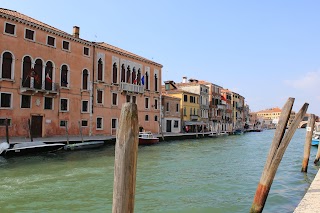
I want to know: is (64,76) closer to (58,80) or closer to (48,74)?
(58,80)

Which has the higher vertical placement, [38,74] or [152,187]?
[38,74]

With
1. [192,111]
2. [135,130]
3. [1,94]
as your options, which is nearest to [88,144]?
[1,94]

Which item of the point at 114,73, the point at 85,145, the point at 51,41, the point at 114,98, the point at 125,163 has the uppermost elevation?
the point at 51,41

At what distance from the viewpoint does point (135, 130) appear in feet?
9.59

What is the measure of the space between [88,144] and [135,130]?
→ 15.9 m

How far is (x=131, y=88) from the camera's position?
88.2 ft

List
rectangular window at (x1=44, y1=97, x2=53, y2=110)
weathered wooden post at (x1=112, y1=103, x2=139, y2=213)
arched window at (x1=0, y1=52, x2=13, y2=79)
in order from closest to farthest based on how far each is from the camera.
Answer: weathered wooden post at (x1=112, y1=103, x2=139, y2=213) → arched window at (x1=0, y1=52, x2=13, y2=79) → rectangular window at (x1=44, y1=97, x2=53, y2=110)

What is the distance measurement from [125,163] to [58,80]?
1934 centimetres

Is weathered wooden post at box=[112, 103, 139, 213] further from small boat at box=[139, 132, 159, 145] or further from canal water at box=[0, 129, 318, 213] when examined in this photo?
small boat at box=[139, 132, 159, 145]

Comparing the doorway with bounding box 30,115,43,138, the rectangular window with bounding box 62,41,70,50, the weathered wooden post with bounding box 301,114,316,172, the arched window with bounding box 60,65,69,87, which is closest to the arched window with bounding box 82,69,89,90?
the arched window with bounding box 60,65,69,87

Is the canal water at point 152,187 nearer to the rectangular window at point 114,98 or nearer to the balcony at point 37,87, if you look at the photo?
the balcony at point 37,87

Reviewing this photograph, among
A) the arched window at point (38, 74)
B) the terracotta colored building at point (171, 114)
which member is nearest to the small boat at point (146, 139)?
the arched window at point (38, 74)

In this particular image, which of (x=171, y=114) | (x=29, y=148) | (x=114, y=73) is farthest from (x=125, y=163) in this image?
(x=171, y=114)

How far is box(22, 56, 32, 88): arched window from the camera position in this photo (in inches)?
734
